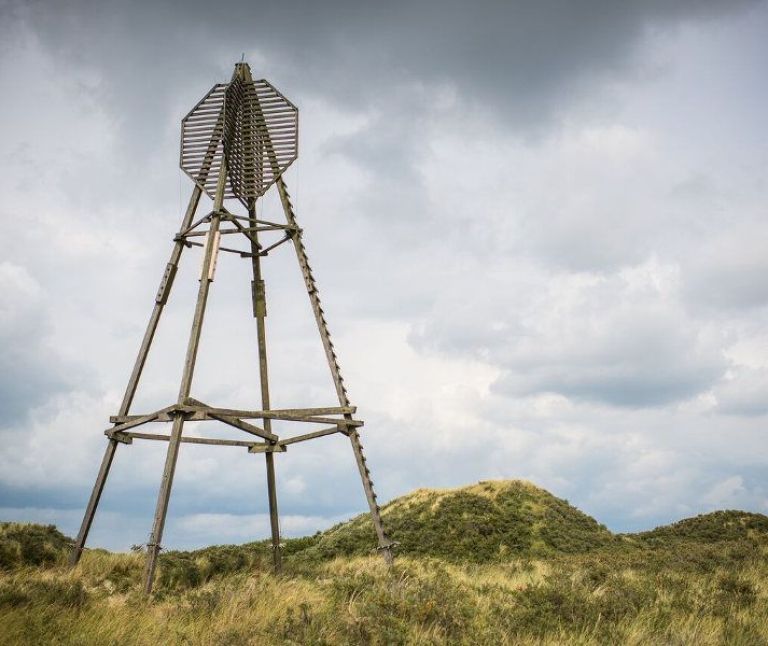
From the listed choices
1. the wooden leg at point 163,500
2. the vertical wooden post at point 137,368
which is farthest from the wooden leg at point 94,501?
the wooden leg at point 163,500

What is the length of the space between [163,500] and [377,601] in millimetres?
4479

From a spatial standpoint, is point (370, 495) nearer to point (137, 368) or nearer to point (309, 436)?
point (309, 436)

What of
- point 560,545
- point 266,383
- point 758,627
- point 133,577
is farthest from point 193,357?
point 560,545

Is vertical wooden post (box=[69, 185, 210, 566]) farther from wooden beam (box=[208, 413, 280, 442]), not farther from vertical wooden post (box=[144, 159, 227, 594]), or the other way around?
wooden beam (box=[208, 413, 280, 442])

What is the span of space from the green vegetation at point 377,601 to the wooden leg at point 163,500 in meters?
0.41

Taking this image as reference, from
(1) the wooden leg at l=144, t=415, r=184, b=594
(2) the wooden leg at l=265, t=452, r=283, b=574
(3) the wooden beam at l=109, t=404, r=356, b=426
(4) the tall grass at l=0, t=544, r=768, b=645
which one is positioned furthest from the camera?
(2) the wooden leg at l=265, t=452, r=283, b=574

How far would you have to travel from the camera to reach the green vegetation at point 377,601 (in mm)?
7512

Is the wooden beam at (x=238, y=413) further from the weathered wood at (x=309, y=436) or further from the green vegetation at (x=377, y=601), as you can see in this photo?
the green vegetation at (x=377, y=601)

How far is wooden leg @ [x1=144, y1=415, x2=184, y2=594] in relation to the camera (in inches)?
418

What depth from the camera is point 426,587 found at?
969 cm

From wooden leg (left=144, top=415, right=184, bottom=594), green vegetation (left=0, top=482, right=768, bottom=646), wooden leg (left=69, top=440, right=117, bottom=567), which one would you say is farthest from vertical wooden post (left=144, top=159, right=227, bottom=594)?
wooden leg (left=69, top=440, right=117, bottom=567)

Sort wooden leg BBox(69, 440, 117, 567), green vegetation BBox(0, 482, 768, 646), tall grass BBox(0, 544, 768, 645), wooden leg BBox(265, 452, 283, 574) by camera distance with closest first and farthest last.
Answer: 1. tall grass BBox(0, 544, 768, 645)
2. green vegetation BBox(0, 482, 768, 646)
3. wooden leg BBox(69, 440, 117, 567)
4. wooden leg BBox(265, 452, 283, 574)

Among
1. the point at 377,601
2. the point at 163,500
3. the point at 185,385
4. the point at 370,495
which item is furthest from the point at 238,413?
the point at 377,601

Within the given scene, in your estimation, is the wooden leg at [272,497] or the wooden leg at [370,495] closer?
the wooden leg at [370,495]
